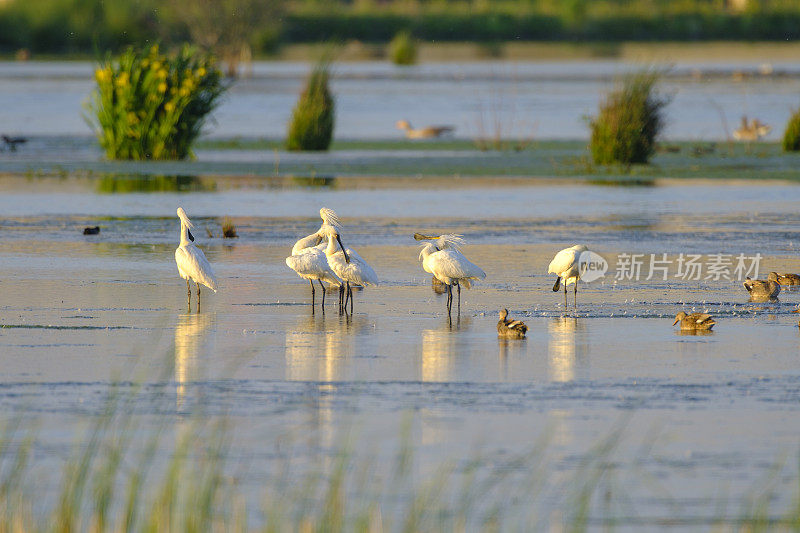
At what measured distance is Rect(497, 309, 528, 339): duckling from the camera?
10.9 m

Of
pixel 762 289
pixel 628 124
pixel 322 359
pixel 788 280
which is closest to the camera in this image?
pixel 322 359

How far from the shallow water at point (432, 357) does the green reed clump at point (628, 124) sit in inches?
305

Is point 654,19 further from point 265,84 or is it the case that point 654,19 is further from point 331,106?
point 331,106

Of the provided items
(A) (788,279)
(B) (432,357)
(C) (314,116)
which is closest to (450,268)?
(B) (432,357)

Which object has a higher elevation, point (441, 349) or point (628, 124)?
point (628, 124)

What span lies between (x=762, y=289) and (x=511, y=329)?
2581 mm

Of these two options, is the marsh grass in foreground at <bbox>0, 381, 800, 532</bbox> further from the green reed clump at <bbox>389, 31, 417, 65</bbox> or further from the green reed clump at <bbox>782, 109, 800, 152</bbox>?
the green reed clump at <bbox>389, 31, 417, 65</bbox>

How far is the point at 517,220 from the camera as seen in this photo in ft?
62.3

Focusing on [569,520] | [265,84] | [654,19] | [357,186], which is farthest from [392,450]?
[654,19]

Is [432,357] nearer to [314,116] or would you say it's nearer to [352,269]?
[352,269]

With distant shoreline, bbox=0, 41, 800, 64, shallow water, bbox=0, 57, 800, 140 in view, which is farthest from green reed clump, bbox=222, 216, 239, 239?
distant shoreline, bbox=0, 41, 800, 64

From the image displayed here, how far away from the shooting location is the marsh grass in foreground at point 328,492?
6.30 meters

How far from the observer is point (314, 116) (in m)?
29.5

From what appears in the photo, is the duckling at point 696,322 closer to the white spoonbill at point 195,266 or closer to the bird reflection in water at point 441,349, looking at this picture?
the bird reflection in water at point 441,349
